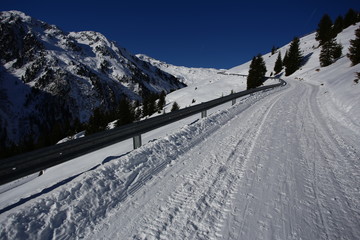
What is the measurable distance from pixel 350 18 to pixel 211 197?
93722 mm

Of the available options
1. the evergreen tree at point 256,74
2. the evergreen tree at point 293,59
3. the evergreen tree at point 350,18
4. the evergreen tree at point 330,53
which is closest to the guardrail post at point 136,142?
the evergreen tree at point 256,74

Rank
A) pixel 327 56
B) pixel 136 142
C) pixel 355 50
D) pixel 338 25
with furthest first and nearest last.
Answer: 1. pixel 338 25
2. pixel 327 56
3. pixel 355 50
4. pixel 136 142

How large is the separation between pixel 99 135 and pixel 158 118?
2.64m

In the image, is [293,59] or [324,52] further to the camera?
[293,59]

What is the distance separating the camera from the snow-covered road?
9.23 ft

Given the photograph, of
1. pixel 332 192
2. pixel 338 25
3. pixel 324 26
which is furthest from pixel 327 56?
pixel 332 192

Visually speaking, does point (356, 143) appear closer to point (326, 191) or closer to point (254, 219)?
point (326, 191)

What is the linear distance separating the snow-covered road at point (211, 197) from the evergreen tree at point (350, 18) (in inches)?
3462

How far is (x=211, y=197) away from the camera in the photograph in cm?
355

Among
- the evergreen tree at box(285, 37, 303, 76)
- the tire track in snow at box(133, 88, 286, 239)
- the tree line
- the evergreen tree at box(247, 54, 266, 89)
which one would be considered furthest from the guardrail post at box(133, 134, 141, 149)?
the evergreen tree at box(285, 37, 303, 76)

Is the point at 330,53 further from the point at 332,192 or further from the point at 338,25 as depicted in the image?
the point at 332,192

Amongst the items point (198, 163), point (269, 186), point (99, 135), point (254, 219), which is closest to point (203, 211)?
point (254, 219)

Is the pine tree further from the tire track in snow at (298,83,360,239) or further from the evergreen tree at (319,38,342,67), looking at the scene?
the tire track in snow at (298,83,360,239)

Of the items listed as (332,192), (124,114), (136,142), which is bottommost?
(124,114)
